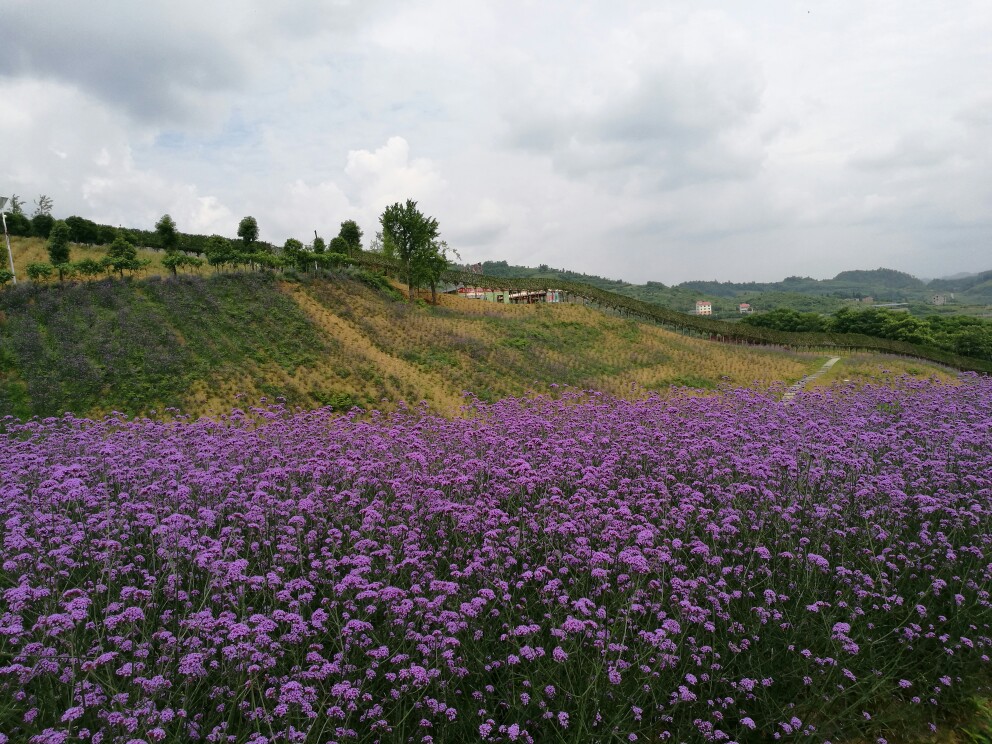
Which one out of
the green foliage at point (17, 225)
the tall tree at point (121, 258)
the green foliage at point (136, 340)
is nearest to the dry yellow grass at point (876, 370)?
the green foliage at point (136, 340)

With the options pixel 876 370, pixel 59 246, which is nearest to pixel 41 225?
pixel 59 246

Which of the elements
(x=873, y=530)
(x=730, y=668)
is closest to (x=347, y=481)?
(x=730, y=668)

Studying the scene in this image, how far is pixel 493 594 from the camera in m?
4.00

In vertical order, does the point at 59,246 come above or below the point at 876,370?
above

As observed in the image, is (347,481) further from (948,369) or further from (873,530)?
(948,369)

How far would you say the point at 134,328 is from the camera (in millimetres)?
21781

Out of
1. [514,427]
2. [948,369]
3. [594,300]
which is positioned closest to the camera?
[514,427]

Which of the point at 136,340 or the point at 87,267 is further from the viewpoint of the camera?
the point at 87,267

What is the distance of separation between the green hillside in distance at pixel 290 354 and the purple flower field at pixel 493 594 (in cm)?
1091

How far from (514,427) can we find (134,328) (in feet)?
65.0

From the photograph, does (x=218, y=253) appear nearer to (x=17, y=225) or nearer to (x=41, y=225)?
(x=41, y=225)

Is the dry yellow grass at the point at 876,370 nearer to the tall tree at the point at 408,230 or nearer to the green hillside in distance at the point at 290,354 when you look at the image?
the green hillside in distance at the point at 290,354

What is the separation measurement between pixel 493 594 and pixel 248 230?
4348 centimetres

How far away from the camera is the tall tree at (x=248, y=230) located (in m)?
41.3
